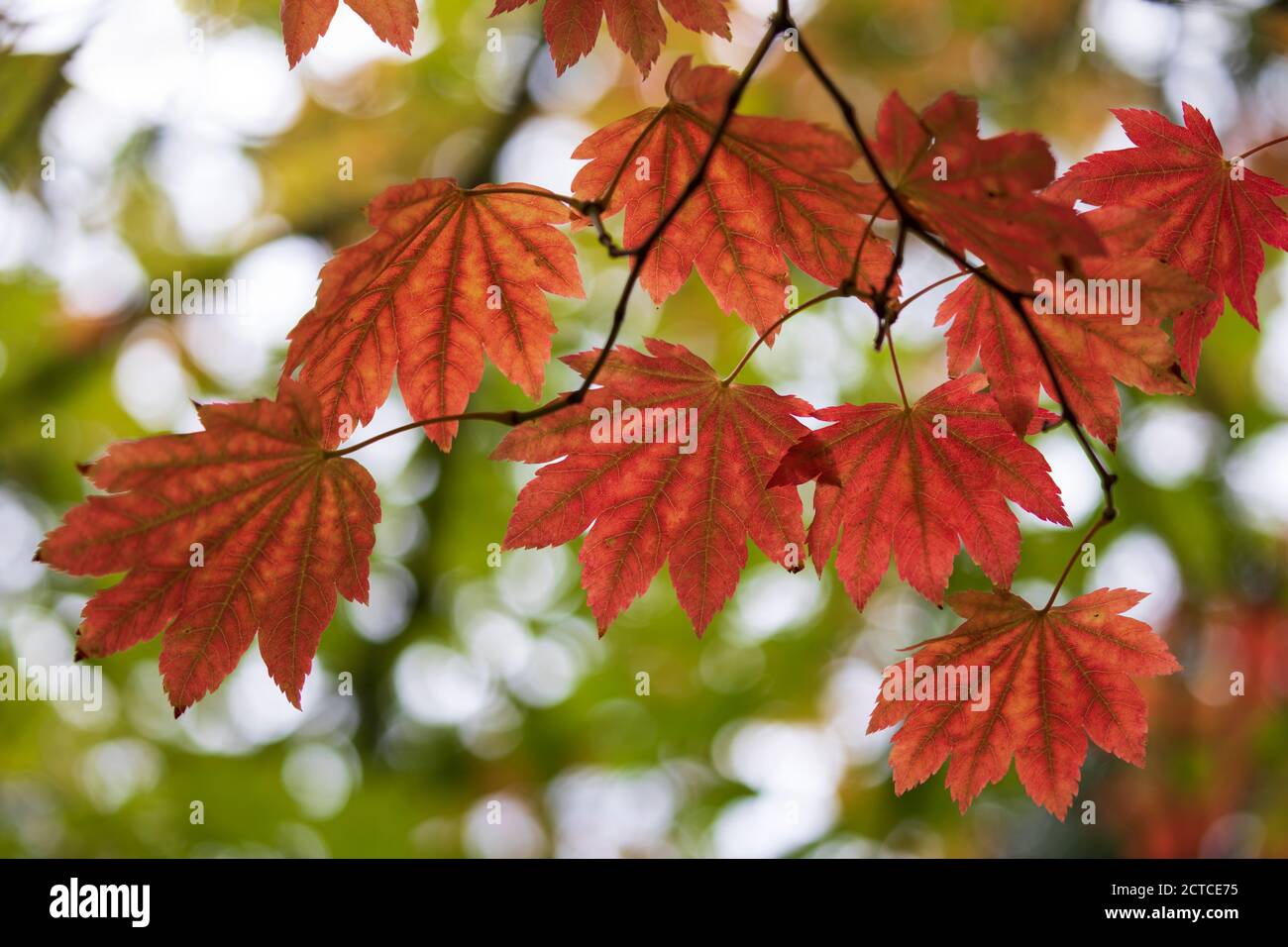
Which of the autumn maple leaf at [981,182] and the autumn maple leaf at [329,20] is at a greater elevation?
the autumn maple leaf at [329,20]

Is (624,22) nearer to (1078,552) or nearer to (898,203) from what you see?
(898,203)

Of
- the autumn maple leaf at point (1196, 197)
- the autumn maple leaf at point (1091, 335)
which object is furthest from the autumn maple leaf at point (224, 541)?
the autumn maple leaf at point (1196, 197)

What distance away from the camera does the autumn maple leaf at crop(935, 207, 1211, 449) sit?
4.75 feet

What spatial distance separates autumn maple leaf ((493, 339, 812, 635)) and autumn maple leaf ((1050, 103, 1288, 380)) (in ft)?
2.44

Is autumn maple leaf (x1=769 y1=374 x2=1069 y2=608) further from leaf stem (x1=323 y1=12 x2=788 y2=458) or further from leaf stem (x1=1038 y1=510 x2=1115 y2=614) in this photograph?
leaf stem (x1=323 y1=12 x2=788 y2=458)

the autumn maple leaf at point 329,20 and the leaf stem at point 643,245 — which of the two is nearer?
the leaf stem at point 643,245

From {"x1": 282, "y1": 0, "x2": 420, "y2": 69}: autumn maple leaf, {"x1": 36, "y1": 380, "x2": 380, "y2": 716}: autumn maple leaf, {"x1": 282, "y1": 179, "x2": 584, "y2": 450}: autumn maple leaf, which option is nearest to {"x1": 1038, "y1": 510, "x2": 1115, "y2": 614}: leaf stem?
{"x1": 282, "y1": 179, "x2": 584, "y2": 450}: autumn maple leaf

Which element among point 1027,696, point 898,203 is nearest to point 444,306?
point 898,203

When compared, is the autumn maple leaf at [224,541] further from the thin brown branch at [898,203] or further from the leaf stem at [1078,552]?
the leaf stem at [1078,552]

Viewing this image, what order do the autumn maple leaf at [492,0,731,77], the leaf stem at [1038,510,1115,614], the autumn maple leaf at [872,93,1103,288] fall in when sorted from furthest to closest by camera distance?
1. the autumn maple leaf at [492,0,731,77]
2. the leaf stem at [1038,510,1115,614]
3. the autumn maple leaf at [872,93,1103,288]

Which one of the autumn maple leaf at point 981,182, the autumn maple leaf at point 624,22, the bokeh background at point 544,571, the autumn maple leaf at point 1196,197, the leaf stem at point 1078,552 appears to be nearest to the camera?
the autumn maple leaf at point 981,182

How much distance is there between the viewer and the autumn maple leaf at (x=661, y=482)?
1.67m

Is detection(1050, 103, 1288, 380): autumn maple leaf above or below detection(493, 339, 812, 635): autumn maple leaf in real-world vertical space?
above

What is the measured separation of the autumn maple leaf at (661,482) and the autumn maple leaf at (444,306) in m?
0.16
